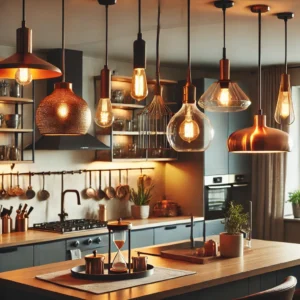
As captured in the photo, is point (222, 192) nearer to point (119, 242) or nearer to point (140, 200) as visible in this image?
point (140, 200)

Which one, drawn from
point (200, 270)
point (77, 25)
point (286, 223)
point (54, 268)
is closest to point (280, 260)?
point (200, 270)

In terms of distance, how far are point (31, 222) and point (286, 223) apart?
309 centimetres

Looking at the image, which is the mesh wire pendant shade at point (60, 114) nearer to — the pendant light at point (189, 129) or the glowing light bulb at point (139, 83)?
the glowing light bulb at point (139, 83)

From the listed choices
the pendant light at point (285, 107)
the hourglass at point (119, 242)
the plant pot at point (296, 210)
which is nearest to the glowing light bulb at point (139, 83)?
the hourglass at point (119, 242)

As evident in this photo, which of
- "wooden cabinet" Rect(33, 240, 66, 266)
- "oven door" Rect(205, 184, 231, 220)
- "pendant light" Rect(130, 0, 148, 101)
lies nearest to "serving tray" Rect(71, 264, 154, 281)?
"pendant light" Rect(130, 0, 148, 101)

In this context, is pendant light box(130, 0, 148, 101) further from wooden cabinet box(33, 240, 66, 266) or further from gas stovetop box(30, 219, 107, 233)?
gas stovetop box(30, 219, 107, 233)

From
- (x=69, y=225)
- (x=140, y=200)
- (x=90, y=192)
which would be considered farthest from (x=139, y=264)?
(x=140, y=200)

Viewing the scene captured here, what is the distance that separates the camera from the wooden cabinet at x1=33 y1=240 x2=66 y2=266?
5578 millimetres

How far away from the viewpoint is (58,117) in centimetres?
305

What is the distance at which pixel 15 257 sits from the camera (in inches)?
213

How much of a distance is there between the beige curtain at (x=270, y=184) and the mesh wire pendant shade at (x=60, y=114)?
4.87 metres

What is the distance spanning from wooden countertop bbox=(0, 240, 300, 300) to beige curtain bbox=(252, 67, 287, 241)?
2791mm

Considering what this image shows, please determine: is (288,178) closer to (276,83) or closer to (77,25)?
(276,83)

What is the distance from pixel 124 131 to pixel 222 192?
1.51 metres
